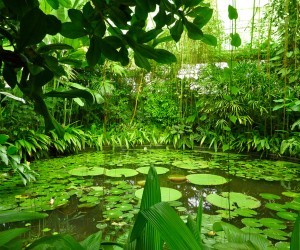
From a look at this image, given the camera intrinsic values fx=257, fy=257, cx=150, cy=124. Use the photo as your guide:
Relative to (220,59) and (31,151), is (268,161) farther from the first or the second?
(31,151)

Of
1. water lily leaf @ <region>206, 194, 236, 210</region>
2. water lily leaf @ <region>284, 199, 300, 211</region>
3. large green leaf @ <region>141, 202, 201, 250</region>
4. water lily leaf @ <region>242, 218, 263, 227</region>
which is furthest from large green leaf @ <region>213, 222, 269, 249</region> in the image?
water lily leaf @ <region>284, 199, 300, 211</region>

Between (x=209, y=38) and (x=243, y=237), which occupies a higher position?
(x=209, y=38)

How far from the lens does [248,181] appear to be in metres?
2.66

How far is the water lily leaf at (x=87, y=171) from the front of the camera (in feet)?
9.20

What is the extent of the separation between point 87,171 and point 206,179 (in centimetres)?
131

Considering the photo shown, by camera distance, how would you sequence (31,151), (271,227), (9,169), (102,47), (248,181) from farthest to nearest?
(31,151) < (9,169) < (248,181) < (271,227) < (102,47)

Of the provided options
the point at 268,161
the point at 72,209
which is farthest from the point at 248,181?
the point at 72,209

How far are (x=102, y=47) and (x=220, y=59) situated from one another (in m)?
4.52

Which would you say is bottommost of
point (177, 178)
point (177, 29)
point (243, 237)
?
point (177, 178)

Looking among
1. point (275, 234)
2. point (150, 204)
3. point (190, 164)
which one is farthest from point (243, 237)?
point (190, 164)

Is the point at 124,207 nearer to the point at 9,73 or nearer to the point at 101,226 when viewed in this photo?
the point at 101,226

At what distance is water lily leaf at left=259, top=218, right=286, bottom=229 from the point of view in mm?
1678

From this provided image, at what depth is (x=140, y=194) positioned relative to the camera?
2.24 meters

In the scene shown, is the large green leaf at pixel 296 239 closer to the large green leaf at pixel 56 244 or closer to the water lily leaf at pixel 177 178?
the large green leaf at pixel 56 244
